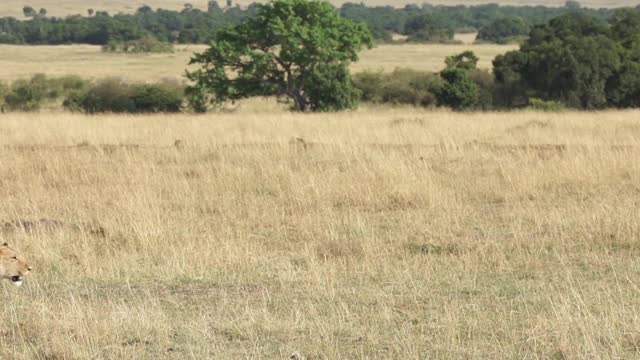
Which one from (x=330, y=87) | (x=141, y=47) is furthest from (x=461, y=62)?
(x=141, y=47)

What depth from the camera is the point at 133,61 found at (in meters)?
81.3

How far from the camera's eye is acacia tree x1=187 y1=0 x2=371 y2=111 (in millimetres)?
31094

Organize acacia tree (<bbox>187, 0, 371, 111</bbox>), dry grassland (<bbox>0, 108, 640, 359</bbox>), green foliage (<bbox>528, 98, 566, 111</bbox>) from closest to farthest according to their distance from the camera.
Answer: dry grassland (<bbox>0, 108, 640, 359</bbox>) → green foliage (<bbox>528, 98, 566, 111</bbox>) → acacia tree (<bbox>187, 0, 371, 111</bbox>)

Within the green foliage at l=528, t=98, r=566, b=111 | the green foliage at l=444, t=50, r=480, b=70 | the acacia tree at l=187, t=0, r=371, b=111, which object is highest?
the acacia tree at l=187, t=0, r=371, b=111

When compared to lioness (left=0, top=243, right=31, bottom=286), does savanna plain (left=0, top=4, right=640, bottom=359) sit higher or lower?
lower

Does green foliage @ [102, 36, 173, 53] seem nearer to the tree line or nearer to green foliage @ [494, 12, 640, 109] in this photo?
the tree line

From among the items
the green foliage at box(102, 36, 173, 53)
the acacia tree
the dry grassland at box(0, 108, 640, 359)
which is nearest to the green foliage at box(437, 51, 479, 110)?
the acacia tree

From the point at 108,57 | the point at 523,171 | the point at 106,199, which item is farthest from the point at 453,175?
the point at 108,57

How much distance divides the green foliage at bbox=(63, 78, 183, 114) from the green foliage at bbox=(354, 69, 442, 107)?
298 inches

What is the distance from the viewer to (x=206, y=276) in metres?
8.09

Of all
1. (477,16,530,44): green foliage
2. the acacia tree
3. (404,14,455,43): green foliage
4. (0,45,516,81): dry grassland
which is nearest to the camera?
the acacia tree

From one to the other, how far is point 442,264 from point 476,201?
389 centimetres

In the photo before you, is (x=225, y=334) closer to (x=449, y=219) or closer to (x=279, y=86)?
(x=449, y=219)

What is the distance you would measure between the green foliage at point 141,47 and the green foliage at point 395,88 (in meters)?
49.1
